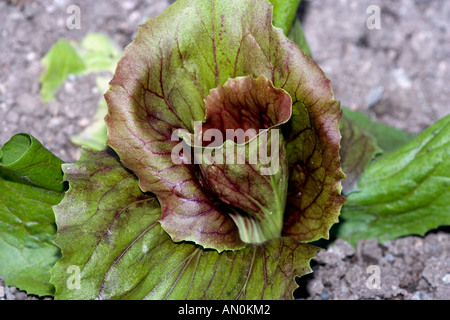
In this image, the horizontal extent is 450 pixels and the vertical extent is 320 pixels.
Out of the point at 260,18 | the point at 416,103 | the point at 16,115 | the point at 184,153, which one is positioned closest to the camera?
the point at 260,18

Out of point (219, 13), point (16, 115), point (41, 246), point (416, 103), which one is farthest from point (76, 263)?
point (416, 103)

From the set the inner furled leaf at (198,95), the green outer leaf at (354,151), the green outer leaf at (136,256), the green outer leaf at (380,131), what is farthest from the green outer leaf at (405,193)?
the green outer leaf at (136,256)

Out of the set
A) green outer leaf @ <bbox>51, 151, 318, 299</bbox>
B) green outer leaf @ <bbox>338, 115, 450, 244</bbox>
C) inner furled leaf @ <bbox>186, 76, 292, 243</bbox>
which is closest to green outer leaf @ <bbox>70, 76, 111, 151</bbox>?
green outer leaf @ <bbox>51, 151, 318, 299</bbox>

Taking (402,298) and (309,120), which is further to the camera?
(402,298)

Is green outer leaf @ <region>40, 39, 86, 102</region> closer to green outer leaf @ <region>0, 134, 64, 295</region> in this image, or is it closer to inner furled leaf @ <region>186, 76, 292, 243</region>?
green outer leaf @ <region>0, 134, 64, 295</region>

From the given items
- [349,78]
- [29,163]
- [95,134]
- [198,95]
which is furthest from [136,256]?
[349,78]

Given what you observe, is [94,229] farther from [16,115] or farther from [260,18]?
[16,115]

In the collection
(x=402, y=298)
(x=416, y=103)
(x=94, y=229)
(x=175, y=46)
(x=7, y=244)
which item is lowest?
(x=402, y=298)
